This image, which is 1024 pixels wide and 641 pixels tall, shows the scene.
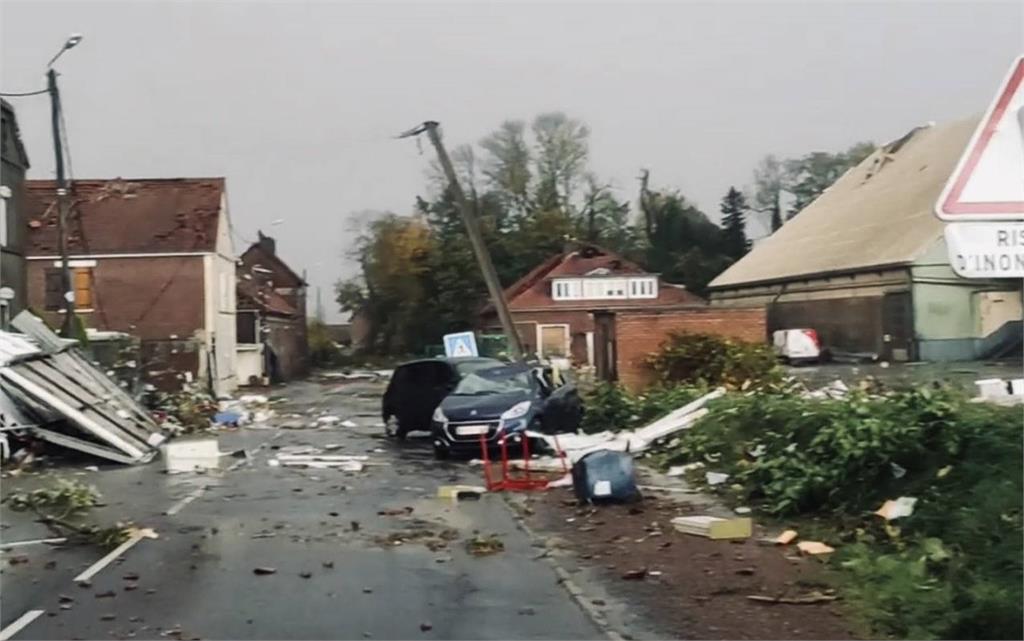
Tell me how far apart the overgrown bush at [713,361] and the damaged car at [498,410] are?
3949 mm

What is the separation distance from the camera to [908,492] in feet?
40.9

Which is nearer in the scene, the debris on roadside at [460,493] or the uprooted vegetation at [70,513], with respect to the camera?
the uprooted vegetation at [70,513]

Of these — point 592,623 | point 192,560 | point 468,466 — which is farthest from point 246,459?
point 592,623

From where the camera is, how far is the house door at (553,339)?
6438cm

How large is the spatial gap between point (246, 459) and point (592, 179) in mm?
54151

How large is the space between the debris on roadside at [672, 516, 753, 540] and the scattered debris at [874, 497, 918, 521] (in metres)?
1.29

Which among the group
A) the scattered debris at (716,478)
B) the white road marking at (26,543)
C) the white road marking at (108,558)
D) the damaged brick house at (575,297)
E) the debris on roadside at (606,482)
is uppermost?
the damaged brick house at (575,297)

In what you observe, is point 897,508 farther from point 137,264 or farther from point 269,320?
point 269,320

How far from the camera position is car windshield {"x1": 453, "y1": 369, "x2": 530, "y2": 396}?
990 inches

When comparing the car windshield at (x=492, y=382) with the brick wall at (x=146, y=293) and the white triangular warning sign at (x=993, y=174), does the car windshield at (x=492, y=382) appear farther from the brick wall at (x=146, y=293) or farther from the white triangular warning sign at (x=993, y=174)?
the brick wall at (x=146, y=293)

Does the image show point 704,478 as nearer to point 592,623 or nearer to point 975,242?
point 592,623

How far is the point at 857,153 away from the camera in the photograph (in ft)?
225

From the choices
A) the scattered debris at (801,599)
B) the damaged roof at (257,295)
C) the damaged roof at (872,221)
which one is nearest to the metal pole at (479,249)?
the damaged roof at (872,221)

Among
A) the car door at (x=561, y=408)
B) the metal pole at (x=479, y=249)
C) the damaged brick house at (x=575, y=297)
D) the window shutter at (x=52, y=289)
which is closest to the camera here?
the car door at (x=561, y=408)
